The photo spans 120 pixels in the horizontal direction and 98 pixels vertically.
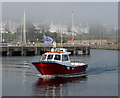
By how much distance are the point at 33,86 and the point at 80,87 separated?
640cm

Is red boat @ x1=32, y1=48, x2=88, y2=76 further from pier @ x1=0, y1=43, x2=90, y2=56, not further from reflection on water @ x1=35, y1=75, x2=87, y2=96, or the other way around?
pier @ x1=0, y1=43, x2=90, y2=56

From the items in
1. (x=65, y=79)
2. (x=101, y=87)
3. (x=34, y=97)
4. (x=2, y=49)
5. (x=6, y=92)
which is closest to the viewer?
(x=34, y=97)

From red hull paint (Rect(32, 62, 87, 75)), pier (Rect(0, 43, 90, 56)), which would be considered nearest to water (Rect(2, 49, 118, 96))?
red hull paint (Rect(32, 62, 87, 75))

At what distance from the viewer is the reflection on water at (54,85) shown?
4322cm

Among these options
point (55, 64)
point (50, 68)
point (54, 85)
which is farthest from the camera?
point (50, 68)

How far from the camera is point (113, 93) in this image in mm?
42594

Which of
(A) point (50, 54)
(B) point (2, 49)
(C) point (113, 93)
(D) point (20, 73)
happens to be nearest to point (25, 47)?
(B) point (2, 49)

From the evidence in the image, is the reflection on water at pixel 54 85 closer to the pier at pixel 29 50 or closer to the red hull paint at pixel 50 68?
the red hull paint at pixel 50 68

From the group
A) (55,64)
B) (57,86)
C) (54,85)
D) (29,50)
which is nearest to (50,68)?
(55,64)

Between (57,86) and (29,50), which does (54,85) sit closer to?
(57,86)

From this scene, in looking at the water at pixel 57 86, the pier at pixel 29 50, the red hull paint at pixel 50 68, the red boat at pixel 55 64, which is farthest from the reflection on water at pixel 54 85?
the pier at pixel 29 50

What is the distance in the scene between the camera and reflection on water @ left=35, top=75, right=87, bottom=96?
4322cm

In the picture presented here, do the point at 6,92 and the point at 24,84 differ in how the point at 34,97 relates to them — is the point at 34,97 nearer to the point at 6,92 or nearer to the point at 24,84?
the point at 6,92

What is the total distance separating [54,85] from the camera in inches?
1919
